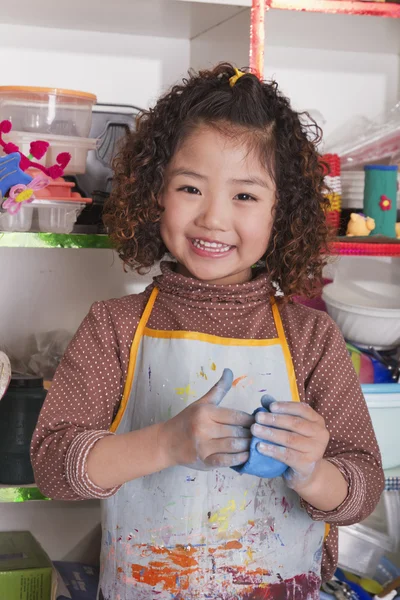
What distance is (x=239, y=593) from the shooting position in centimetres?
126

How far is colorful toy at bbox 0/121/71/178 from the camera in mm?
Answer: 1509

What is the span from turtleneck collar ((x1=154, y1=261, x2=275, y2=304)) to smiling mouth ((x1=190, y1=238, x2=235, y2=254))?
0.18ft

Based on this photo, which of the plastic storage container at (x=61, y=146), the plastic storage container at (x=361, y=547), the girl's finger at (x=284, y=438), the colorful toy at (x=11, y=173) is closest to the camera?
the girl's finger at (x=284, y=438)

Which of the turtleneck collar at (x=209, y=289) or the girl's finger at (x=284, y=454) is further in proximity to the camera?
the turtleneck collar at (x=209, y=289)

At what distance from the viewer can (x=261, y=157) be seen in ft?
4.20

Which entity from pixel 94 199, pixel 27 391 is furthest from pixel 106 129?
pixel 27 391

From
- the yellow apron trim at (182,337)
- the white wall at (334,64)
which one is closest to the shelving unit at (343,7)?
the white wall at (334,64)

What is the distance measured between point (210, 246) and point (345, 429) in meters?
0.33

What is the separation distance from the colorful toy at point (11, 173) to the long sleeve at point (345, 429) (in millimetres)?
573

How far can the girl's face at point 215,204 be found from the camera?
124 cm

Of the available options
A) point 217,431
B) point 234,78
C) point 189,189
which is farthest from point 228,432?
point 234,78

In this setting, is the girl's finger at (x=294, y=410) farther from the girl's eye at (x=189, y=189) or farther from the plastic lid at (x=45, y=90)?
the plastic lid at (x=45, y=90)

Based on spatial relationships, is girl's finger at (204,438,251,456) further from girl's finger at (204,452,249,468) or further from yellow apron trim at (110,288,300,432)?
yellow apron trim at (110,288,300,432)

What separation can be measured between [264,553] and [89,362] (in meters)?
0.37
